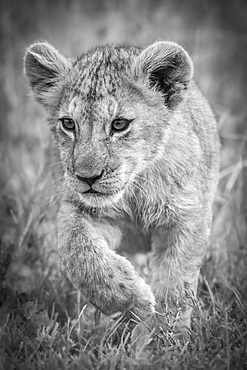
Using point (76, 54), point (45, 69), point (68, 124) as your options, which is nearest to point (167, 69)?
point (68, 124)

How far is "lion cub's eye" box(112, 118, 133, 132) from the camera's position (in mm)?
4938

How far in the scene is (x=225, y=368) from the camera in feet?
13.6

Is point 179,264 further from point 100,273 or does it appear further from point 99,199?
point 99,199

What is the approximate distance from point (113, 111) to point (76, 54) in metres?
4.77

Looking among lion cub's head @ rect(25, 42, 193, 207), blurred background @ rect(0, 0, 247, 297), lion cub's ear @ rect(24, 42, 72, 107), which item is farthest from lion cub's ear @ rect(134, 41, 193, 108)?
blurred background @ rect(0, 0, 247, 297)

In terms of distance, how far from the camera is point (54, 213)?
22.8 feet

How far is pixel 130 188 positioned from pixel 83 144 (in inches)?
26.0

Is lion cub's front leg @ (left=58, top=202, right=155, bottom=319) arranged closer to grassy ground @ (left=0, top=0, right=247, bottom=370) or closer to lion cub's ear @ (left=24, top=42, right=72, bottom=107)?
grassy ground @ (left=0, top=0, right=247, bottom=370)

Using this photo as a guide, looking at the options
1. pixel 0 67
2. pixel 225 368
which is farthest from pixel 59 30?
pixel 225 368

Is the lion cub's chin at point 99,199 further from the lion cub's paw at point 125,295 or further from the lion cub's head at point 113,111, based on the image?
the lion cub's paw at point 125,295

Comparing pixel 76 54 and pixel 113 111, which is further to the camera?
pixel 76 54

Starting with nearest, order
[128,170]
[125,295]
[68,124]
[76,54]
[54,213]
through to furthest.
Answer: [125,295] < [128,170] < [68,124] < [54,213] < [76,54]

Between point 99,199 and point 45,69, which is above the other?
point 45,69

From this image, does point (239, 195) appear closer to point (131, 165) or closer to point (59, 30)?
point (131, 165)
